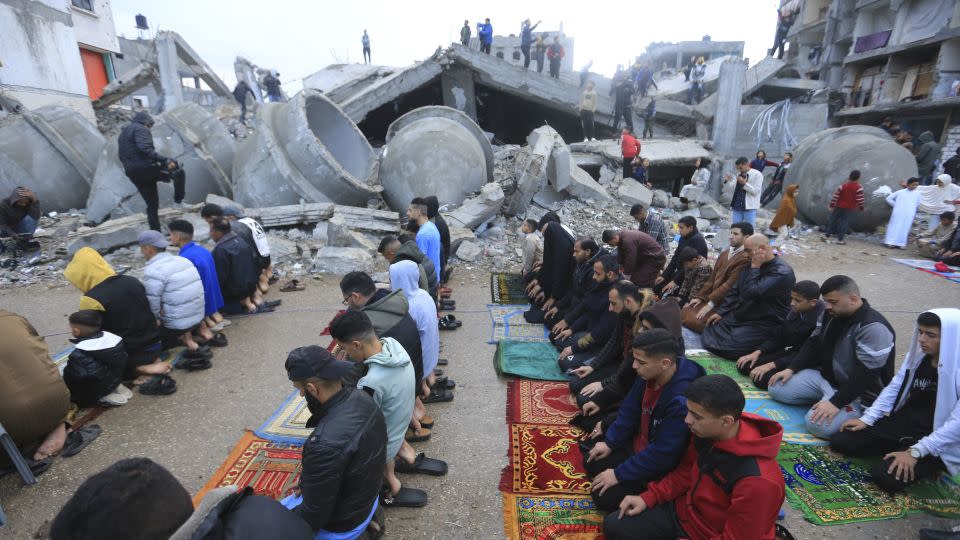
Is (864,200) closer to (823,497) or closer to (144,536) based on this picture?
(823,497)

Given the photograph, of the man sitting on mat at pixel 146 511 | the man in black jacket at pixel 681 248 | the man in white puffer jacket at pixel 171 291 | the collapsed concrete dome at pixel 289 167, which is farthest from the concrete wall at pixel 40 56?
the man sitting on mat at pixel 146 511

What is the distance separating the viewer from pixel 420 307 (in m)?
3.74

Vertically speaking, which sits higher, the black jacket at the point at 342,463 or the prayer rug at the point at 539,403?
the black jacket at the point at 342,463

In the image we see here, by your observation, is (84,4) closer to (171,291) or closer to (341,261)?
(341,261)

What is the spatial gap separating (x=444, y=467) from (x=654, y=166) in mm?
12574

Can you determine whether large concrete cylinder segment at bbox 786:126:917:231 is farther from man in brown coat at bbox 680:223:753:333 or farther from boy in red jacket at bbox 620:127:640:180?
man in brown coat at bbox 680:223:753:333

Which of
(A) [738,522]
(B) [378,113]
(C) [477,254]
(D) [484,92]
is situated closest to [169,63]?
(B) [378,113]

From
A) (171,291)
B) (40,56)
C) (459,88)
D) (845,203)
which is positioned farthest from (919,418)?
(40,56)

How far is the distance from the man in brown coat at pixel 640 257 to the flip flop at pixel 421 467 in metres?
3.56

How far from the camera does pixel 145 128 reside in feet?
23.2

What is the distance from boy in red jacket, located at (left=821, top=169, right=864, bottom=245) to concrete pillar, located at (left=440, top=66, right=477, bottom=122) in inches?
393

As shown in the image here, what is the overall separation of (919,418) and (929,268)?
701 centimetres

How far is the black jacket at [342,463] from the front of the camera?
200 centimetres

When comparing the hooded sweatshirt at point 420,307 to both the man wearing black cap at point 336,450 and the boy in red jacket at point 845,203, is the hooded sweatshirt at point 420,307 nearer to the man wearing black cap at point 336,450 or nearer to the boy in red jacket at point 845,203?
the man wearing black cap at point 336,450
